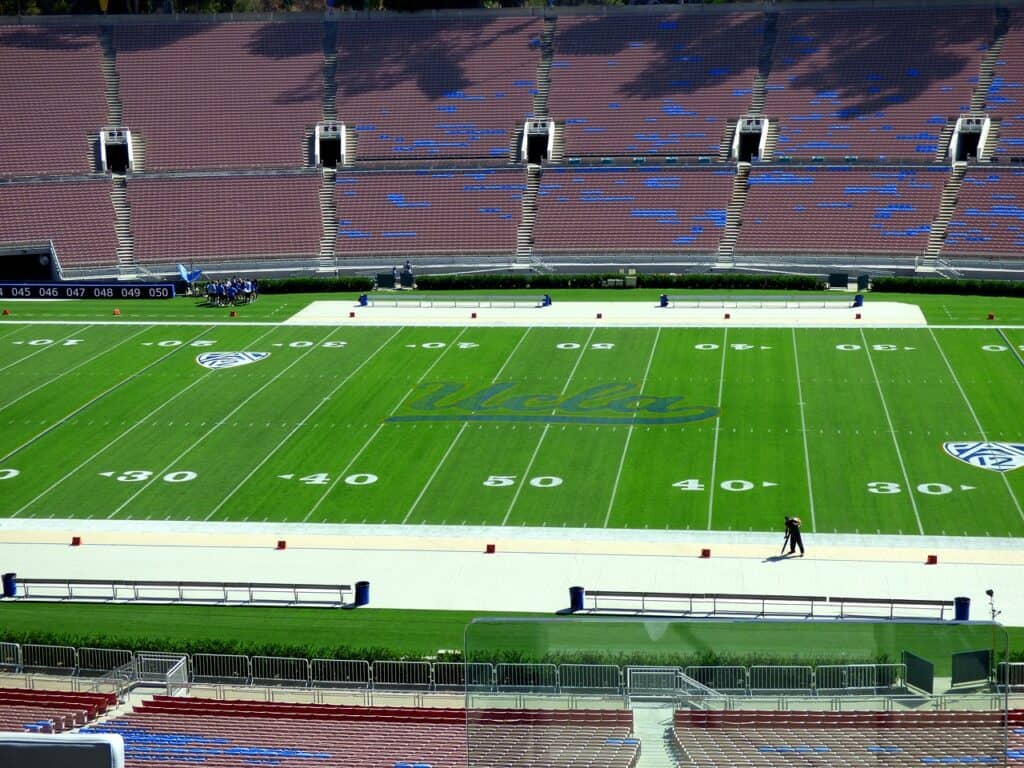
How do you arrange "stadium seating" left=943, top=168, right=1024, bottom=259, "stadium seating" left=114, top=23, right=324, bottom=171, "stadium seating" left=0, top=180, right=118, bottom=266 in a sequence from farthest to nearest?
"stadium seating" left=114, top=23, right=324, bottom=171 → "stadium seating" left=0, top=180, right=118, bottom=266 → "stadium seating" left=943, top=168, right=1024, bottom=259

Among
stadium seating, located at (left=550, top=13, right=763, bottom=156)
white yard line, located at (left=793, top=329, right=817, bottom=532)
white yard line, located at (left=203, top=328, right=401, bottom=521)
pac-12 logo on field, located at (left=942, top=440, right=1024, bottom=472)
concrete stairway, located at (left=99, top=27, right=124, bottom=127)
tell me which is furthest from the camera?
concrete stairway, located at (left=99, top=27, right=124, bottom=127)

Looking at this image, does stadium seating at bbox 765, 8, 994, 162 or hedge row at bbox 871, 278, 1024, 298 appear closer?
hedge row at bbox 871, 278, 1024, 298

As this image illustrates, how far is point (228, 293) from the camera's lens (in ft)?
182

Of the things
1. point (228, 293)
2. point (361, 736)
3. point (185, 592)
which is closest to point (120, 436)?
point (185, 592)

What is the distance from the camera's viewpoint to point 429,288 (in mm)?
58531

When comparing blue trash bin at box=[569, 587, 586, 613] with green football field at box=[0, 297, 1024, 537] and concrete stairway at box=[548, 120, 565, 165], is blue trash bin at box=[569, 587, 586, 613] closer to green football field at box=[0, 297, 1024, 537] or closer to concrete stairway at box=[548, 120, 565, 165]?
green football field at box=[0, 297, 1024, 537]

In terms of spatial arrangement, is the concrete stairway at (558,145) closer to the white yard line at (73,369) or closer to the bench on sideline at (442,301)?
the bench on sideline at (442,301)

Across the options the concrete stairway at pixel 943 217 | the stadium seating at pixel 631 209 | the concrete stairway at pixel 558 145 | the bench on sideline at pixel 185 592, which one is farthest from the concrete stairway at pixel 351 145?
the bench on sideline at pixel 185 592

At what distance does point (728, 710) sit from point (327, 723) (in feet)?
25.4

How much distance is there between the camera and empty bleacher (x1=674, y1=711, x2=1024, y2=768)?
12.8 meters

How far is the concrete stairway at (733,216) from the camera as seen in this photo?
60.5 m

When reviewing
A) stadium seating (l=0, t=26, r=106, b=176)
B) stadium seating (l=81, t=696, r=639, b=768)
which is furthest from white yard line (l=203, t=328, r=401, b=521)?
stadium seating (l=0, t=26, r=106, b=176)

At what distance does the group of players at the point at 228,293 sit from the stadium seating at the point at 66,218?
29.3 ft

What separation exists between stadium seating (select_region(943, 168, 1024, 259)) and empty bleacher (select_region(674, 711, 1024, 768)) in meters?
46.9
